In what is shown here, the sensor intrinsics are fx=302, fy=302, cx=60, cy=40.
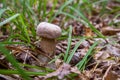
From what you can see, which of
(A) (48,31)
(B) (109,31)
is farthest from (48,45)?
(B) (109,31)

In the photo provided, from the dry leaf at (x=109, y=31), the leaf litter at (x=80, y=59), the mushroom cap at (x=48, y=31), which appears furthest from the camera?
the dry leaf at (x=109, y=31)

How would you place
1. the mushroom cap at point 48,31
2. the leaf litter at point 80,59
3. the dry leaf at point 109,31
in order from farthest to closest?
the dry leaf at point 109,31
the mushroom cap at point 48,31
the leaf litter at point 80,59

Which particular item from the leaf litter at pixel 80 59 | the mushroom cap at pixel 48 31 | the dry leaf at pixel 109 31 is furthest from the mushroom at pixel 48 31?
the dry leaf at pixel 109 31

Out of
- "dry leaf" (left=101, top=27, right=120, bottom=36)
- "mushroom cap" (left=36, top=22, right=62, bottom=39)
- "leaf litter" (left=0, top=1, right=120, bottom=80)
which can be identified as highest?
"dry leaf" (left=101, top=27, right=120, bottom=36)

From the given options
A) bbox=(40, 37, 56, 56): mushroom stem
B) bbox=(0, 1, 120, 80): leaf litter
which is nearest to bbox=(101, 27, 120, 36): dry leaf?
bbox=(0, 1, 120, 80): leaf litter

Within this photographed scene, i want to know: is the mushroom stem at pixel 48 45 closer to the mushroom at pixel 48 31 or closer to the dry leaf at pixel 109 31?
the mushroom at pixel 48 31

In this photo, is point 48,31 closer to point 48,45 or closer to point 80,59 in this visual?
point 48,45

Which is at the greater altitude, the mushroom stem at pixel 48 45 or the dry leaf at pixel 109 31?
the dry leaf at pixel 109 31

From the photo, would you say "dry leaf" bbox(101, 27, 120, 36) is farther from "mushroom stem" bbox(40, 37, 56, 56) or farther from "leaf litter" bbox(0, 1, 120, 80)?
"mushroom stem" bbox(40, 37, 56, 56)
